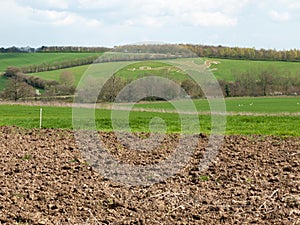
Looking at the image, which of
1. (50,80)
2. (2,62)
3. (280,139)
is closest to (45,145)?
(280,139)

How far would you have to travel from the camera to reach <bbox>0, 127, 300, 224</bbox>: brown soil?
7020 millimetres

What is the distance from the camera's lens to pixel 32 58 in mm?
78625

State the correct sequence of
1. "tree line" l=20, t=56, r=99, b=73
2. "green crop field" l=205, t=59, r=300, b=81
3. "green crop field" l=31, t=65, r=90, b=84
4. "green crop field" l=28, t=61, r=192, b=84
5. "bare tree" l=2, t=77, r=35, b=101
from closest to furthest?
1. "green crop field" l=28, t=61, r=192, b=84
2. "bare tree" l=2, t=77, r=35, b=101
3. "green crop field" l=31, t=65, r=90, b=84
4. "green crop field" l=205, t=59, r=300, b=81
5. "tree line" l=20, t=56, r=99, b=73

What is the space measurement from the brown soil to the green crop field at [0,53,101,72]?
6126 centimetres

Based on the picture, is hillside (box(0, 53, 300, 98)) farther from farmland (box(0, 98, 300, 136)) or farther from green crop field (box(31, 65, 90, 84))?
farmland (box(0, 98, 300, 136))

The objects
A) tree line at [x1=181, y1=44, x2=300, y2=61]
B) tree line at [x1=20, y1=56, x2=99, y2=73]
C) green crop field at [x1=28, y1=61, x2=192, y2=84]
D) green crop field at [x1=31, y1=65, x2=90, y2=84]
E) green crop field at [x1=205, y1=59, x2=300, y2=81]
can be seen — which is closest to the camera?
green crop field at [x1=28, y1=61, x2=192, y2=84]

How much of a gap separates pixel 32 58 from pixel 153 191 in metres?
72.9

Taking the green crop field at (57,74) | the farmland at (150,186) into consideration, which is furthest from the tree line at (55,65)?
the farmland at (150,186)

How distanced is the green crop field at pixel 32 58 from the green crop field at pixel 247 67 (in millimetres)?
19391

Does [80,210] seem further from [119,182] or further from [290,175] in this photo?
[290,175]

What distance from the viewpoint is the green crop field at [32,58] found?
2931 inches

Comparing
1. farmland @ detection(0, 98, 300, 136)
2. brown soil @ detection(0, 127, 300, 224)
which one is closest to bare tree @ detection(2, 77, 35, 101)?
farmland @ detection(0, 98, 300, 136)

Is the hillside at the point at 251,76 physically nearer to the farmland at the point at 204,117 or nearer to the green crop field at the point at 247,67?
the green crop field at the point at 247,67

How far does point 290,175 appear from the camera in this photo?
961 cm
